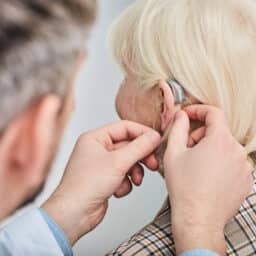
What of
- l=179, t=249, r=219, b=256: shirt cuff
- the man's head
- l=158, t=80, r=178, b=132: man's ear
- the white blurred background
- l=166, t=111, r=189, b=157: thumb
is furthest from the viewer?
the white blurred background

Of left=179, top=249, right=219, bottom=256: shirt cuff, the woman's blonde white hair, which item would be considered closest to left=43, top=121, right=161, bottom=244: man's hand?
the woman's blonde white hair

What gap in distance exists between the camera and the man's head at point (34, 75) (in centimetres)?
44

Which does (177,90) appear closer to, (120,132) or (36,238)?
(120,132)

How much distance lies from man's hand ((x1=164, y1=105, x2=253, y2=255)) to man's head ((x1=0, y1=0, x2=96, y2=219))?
0.37 m

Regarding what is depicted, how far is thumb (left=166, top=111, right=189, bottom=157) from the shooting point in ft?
2.93

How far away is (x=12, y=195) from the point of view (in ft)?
1.78

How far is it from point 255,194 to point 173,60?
0.30m

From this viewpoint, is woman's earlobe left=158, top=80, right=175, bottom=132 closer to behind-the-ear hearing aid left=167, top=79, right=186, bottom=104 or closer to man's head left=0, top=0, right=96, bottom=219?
behind-the-ear hearing aid left=167, top=79, right=186, bottom=104

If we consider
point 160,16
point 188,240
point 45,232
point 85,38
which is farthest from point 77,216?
point 85,38

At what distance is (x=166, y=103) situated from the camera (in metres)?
1.01

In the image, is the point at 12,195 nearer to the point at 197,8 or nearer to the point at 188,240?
the point at 188,240

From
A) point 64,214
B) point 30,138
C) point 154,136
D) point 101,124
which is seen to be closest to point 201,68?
point 154,136

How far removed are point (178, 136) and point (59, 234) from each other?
29 cm

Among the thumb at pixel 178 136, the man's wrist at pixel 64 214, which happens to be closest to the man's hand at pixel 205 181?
the thumb at pixel 178 136
